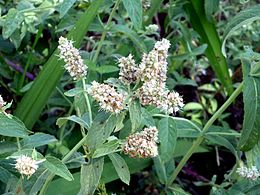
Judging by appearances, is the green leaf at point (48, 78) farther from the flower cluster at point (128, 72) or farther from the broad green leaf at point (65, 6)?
the flower cluster at point (128, 72)

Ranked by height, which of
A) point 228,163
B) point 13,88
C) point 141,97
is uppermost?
point 141,97

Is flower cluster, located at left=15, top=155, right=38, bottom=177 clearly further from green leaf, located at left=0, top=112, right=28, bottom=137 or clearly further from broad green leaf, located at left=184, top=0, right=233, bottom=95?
broad green leaf, located at left=184, top=0, right=233, bottom=95

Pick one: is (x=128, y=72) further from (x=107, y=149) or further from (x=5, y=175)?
(x=5, y=175)

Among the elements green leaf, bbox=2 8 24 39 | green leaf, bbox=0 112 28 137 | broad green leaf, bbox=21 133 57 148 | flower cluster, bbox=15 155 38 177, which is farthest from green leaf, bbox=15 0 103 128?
flower cluster, bbox=15 155 38 177

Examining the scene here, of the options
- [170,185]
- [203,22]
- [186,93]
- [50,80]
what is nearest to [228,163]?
[186,93]

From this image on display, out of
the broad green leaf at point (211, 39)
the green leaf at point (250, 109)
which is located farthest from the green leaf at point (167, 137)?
the broad green leaf at point (211, 39)

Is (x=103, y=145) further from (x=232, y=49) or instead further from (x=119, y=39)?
(x=232, y=49)

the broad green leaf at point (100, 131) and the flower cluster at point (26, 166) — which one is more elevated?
the flower cluster at point (26, 166)
